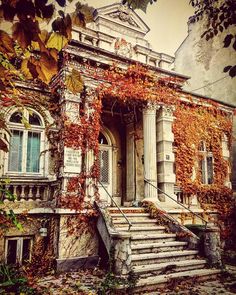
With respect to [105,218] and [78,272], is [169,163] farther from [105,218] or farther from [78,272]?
[78,272]

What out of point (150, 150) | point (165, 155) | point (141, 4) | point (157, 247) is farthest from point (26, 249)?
point (141, 4)

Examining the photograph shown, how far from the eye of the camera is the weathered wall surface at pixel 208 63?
16391 millimetres

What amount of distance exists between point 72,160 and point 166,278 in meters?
4.39

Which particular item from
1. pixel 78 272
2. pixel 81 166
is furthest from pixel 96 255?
pixel 81 166

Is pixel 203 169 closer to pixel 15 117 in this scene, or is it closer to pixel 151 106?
pixel 151 106

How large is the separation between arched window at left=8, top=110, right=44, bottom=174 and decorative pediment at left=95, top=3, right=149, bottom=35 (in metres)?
7.29

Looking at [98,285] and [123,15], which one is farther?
[123,15]

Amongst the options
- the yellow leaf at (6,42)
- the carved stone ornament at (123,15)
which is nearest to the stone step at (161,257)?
the yellow leaf at (6,42)

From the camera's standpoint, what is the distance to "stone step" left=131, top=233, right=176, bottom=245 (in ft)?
26.6

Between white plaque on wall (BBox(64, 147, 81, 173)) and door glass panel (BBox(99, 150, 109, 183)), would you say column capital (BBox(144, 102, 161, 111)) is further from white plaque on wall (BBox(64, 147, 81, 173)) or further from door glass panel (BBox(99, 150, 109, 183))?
white plaque on wall (BBox(64, 147, 81, 173))

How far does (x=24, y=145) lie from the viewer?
30.5ft

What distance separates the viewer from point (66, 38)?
2.12 m

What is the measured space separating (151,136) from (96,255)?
4.83 metres

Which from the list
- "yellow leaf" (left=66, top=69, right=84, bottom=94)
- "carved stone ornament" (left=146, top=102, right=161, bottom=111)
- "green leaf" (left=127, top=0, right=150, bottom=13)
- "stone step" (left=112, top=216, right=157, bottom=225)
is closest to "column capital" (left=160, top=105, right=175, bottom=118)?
"carved stone ornament" (left=146, top=102, right=161, bottom=111)
